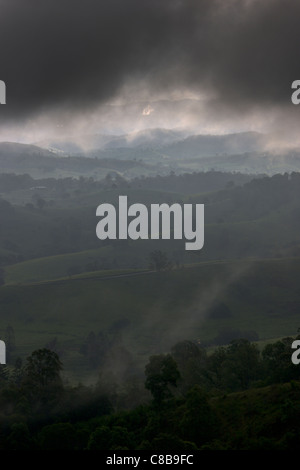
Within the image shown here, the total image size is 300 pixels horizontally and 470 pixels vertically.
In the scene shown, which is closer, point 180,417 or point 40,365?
point 180,417

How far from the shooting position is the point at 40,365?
364 ft

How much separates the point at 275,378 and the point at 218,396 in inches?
447

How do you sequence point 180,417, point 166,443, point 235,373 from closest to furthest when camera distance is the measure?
1. point 166,443
2. point 180,417
3. point 235,373
